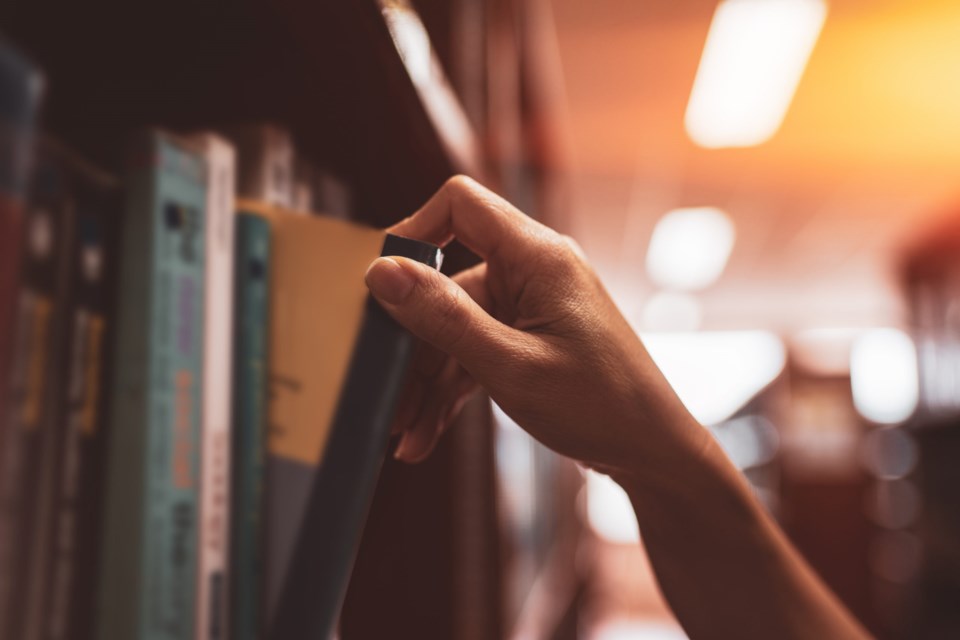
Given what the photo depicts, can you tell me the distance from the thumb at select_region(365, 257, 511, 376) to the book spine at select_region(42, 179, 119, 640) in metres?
0.14

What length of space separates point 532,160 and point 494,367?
206cm

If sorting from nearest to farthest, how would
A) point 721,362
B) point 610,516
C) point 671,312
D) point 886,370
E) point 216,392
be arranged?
1. point 216,392
2. point 671,312
3. point 886,370
4. point 610,516
5. point 721,362

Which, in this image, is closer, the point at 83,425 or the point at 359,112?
the point at 83,425

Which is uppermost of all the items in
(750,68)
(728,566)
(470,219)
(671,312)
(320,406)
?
(671,312)

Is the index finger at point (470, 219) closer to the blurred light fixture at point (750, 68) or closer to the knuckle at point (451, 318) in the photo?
the knuckle at point (451, 318)

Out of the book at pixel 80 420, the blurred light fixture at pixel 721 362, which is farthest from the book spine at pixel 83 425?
the blurred light fixture at pixel 721 362

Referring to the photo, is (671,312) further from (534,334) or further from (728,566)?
(534,334)

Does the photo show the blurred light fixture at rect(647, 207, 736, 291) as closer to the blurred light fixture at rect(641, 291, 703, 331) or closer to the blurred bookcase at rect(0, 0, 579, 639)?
the blurred light fixture at rect(641, 291, 703, 331)

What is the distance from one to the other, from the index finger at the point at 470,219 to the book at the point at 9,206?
0.22 metres

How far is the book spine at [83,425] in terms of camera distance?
36cm

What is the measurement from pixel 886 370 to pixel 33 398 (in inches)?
418

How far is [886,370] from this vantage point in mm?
9484

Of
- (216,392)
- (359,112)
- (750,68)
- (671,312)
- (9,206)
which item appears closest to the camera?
(9,206)

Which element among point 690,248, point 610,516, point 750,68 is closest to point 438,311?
point 750,68
